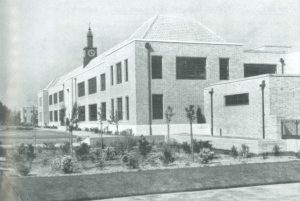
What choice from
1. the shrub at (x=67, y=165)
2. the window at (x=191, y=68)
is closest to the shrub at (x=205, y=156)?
the shrub at (x=67, y=165)

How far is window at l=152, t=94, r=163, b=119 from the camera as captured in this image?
35438 mm

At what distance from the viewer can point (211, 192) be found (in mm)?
12641

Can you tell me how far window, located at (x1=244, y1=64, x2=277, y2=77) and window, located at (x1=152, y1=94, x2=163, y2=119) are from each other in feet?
33.5

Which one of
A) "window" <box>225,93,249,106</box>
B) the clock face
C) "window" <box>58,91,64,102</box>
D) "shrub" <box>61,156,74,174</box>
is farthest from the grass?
"window" <box>58,91,64,102</box>

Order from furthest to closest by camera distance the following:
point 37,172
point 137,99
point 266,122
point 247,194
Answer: point 137,99 → point 266,122 → point 37,172 → point 247,194

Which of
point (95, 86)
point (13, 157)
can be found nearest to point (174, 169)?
point (13, 157)

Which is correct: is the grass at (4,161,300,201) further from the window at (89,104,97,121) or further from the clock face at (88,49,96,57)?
the clock face at (88,49,96,57)

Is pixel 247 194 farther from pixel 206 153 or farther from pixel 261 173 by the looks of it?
pixel 206 153

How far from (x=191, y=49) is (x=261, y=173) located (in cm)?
2328

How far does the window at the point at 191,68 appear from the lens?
36.6 m

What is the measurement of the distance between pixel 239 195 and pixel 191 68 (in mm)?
Answer: 25550

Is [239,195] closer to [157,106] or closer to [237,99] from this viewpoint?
[237,99]

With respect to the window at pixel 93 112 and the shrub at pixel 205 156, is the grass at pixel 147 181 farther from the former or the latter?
the window at pixel 93 112

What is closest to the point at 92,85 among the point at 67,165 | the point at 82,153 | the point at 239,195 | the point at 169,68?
the point at 169,68
